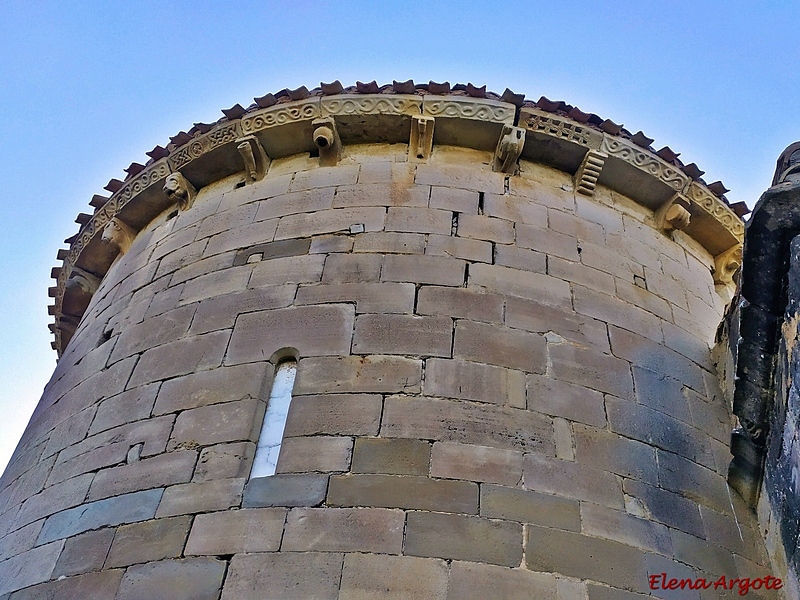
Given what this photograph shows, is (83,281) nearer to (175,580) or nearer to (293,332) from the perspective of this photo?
(293,332)

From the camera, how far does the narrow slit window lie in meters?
4.33

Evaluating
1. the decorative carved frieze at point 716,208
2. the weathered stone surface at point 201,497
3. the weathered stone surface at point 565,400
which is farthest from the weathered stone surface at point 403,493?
the decorative carved frieze at point 716,208

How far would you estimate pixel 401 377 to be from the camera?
461cm

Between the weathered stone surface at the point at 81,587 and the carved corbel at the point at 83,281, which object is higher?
the carved corbel at the point at 83,281

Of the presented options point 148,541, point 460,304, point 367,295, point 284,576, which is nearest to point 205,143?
point 367,295

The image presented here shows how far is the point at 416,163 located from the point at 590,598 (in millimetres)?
3981

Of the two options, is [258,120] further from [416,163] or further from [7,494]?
[7,494]

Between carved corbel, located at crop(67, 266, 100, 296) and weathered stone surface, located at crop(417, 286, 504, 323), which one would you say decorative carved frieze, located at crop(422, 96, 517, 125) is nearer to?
weathered stone surface, located at crop(417, 286, 504, 323)

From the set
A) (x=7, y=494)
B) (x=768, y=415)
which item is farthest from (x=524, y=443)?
(x=7, y=494)

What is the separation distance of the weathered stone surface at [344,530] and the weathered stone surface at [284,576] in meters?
0.06

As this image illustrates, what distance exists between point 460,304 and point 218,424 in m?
1.80

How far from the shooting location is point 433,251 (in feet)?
18.3

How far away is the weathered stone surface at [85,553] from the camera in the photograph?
13.7 feet

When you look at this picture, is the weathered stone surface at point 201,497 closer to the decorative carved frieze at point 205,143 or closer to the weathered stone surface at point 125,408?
the weathered stone surface at point 125,408
